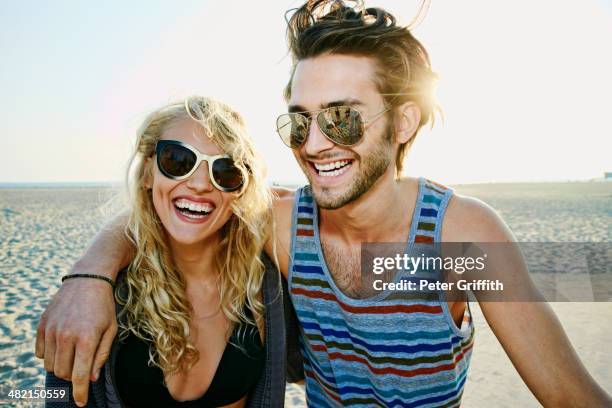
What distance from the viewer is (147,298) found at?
8.32 feet

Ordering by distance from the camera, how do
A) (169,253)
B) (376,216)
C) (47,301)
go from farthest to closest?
(47,301) < (169,253) < (376,216)

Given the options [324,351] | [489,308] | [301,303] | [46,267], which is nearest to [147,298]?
[301,303]

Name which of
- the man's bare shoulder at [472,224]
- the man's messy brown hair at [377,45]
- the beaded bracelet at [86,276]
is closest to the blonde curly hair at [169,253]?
the beaded bracelet at [86,276]

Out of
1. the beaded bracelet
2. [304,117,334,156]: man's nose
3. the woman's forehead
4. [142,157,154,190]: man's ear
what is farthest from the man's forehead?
the beaded bracelet

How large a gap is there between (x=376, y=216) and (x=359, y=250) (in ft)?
0.87

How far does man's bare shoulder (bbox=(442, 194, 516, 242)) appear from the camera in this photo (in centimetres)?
235

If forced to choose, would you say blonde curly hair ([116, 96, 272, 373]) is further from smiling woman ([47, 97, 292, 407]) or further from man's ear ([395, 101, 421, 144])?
man's ear ([395, 101, 421, 144])

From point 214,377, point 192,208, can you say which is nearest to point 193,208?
point 192,208

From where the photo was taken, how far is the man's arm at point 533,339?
6.81 ft

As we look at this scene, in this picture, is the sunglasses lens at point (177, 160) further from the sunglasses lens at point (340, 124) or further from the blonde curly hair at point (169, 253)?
the sunglasses lens at point (340, 124)

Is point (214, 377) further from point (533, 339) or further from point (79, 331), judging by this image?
point (533, 339)

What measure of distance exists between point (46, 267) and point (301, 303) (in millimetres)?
9482

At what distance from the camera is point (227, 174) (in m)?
2.59

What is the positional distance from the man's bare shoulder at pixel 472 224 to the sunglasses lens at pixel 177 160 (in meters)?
1.61
